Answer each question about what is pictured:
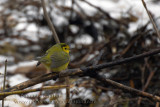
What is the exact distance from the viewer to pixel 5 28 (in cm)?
502

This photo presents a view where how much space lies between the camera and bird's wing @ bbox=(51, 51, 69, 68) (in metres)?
2.00

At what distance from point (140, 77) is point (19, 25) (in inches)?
134

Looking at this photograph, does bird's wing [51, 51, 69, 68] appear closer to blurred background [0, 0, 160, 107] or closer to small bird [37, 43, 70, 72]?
small bird [37, 43, 70, 72]

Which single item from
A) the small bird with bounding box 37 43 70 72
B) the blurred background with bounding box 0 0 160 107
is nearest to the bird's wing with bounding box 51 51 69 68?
the small bird with bounding box 37 43 70 72

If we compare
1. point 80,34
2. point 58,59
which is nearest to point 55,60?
point 58,59

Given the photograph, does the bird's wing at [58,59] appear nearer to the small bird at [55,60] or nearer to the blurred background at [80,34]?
the small bird at [55,60]

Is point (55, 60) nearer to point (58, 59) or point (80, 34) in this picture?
point (58, 59)

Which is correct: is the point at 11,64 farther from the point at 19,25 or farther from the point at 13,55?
the point at 19,25

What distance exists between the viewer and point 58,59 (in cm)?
210

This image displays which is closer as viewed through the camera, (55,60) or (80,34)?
(55,60)

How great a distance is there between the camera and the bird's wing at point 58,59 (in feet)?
6.57

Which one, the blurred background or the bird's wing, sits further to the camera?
the blurred background

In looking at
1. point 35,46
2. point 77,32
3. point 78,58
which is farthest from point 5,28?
point 78,58

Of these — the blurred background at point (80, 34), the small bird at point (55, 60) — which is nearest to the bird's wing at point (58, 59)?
the small bird at point (55, 60)
